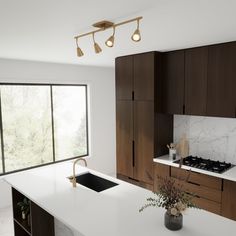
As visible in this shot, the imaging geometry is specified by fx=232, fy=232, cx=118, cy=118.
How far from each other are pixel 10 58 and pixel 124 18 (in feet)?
8.96

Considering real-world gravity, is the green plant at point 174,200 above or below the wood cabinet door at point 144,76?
below

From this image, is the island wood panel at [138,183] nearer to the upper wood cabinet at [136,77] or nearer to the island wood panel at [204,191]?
the island wood panel at [204,191]

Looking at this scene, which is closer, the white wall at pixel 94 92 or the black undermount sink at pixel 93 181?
the black undermount sink at pixel 93 181

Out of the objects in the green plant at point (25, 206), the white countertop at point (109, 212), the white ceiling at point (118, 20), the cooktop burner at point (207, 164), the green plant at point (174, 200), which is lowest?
the green plant at point (25, 206)

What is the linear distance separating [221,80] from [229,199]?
1493 millimetres

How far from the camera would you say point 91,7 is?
1629mm

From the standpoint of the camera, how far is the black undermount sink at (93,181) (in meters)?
2.76

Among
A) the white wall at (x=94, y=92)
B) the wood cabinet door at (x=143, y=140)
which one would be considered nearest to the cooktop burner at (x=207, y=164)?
the wood cabinet door at (x=143, y=140)

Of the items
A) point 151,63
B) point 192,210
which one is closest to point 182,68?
point 151,63

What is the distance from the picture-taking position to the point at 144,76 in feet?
11.6

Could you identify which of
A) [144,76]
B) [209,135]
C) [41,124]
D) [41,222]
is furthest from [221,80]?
[41,124]

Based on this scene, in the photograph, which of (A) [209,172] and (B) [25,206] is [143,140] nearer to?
(A) [209,172]

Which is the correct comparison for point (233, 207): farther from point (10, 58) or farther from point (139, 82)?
point (10, 58)

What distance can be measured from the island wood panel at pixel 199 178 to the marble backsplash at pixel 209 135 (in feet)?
1.88
